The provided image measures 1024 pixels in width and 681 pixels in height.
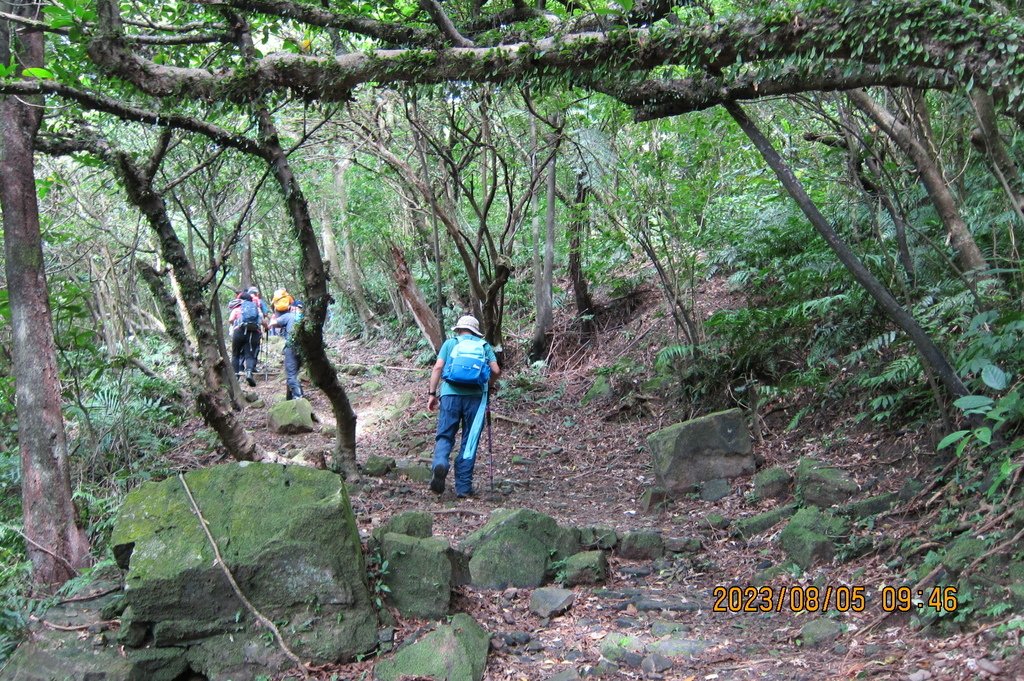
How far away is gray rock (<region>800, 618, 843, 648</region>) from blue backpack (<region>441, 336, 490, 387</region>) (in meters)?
4.02

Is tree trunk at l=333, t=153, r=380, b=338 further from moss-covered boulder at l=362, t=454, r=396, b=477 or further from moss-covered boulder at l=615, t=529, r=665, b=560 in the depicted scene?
moss-covered boulder at l=615, t=529, r=665, b=560

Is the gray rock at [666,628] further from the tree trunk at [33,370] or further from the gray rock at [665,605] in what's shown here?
the tree trunk at [33,370]

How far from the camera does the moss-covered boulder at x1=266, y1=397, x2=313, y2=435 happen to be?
433 inches

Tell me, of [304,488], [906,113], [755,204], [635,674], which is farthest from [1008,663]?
[755,204]

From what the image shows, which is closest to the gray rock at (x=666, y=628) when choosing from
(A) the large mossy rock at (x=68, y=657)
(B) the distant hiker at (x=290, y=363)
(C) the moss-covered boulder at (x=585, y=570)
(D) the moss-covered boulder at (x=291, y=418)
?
(C) the moss-covered boulder at (x=585, y=570)

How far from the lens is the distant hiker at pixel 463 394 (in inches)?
302

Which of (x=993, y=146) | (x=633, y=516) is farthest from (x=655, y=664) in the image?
(x=993, y=146)

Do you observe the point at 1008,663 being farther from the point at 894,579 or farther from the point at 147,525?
the point at 147,525

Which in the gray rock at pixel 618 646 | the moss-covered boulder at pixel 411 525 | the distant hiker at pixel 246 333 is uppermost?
the distant hiker at pixel 246 333

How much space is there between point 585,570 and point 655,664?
146cm

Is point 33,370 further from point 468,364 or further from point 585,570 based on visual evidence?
point 585,570

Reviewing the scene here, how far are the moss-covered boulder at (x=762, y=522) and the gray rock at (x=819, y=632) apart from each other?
177cm

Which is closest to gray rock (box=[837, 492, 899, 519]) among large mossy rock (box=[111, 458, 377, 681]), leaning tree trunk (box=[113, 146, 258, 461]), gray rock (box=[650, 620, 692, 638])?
gray rock (box=[650, 620, 692, 638])

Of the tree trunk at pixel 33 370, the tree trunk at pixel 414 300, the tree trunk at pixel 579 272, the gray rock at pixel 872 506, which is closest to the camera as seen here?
the gray rock at pixel 872 506
